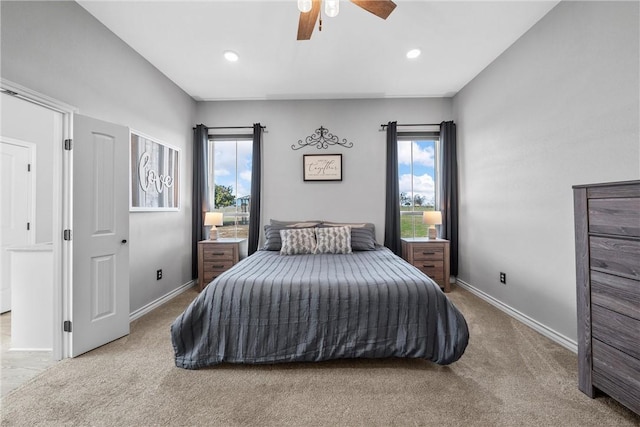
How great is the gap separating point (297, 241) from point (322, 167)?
4.23 ft

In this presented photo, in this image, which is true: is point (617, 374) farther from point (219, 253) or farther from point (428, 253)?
point (219, 253)

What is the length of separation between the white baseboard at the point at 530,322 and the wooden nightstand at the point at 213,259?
123 inches

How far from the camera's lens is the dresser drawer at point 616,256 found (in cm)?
132

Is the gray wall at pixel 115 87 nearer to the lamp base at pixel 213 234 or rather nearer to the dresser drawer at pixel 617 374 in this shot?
the lamp base at pixel 213 234

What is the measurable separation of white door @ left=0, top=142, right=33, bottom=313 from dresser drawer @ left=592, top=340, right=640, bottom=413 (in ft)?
16.8

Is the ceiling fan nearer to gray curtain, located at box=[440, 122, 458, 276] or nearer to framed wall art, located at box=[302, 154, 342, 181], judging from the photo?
framed wall art, located at box=[302, 154, 342, 181]


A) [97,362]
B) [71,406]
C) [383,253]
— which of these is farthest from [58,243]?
[383,253]

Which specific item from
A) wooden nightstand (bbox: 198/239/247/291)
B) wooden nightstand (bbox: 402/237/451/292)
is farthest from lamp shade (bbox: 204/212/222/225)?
wooden nightstand (bbox: 402/237/451/292)

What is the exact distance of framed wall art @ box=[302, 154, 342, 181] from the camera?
157 inches

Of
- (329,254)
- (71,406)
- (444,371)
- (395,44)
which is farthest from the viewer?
(329,254)

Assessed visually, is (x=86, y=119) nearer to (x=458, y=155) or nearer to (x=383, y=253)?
(x=383, y=253)

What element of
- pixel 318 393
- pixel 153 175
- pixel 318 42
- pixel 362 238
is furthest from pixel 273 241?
pixel 318 42

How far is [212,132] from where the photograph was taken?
4066mm

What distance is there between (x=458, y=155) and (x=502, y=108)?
998mm
